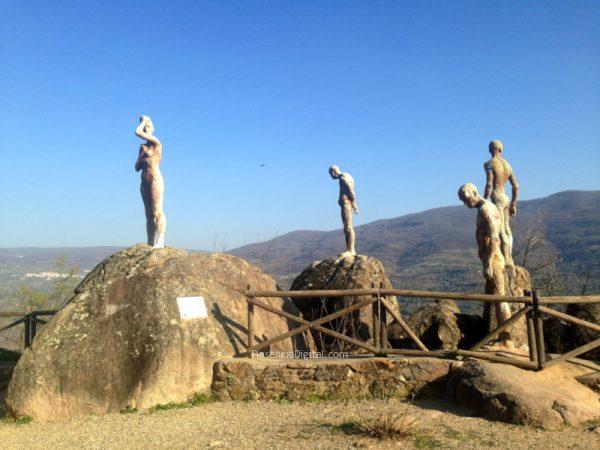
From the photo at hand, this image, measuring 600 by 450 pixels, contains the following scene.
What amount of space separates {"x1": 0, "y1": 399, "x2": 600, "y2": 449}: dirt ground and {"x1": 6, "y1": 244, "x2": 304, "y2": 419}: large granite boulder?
1.14 feet

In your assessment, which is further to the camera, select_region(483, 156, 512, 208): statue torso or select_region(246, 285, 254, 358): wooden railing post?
select_region(483, 156, 512, 208): statue torso

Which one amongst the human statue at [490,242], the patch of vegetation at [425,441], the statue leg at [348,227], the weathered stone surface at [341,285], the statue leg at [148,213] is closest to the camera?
the patch of vegetation at [425,441]

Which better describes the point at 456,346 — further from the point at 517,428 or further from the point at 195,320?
the point at 195,320

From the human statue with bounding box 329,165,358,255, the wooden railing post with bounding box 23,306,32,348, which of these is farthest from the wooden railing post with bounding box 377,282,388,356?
the wooden railing post with bounding box 23,306,32,348

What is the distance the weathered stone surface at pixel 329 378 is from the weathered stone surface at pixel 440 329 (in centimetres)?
247

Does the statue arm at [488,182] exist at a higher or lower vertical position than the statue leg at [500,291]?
higher

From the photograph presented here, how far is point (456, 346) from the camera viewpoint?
984cm

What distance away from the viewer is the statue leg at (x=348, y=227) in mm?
13664

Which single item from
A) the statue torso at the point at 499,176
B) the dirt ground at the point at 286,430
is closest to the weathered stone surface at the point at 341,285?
the statue torso at the point at 499,176

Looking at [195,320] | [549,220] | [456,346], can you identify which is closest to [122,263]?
[195,320]

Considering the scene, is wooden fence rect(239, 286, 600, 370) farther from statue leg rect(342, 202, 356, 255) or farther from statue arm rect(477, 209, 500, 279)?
statue leg rect(342, 202, 356, 255)

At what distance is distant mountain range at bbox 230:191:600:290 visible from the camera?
44.2 meters

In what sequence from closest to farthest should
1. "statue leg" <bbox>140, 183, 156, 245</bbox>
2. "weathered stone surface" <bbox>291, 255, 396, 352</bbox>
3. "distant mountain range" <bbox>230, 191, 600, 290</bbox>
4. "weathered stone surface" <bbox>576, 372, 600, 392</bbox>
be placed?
"weathered stone surface" <bbox>576, 372, 600, 392</bbox> → "statue leg" <bbox>140, 183, 156, 245</bbox> → "weathered stone surface" <bbox>291, 255, 396, 352</bbox> → "distant mountain range" <bbox>230, 191, 600, 290</bbox>

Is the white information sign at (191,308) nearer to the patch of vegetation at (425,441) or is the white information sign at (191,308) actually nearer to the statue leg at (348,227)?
the patch of vegetation at (425,441)
